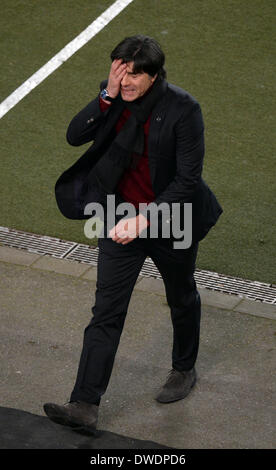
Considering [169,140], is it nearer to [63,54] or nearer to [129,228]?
[129,228]

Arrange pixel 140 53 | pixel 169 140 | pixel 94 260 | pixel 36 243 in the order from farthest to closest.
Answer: pixel 36 243 < pixel 94 260 < pixel 169 140 < pixel 140 53

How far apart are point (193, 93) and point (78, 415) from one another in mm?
4856

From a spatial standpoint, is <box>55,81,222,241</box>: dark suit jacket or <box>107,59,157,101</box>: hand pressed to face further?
<box>55,81,222,241</box>: dark suit jacket

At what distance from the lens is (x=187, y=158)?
5242 mm

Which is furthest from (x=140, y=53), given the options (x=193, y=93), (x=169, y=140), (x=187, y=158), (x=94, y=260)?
(x=193, y=93)

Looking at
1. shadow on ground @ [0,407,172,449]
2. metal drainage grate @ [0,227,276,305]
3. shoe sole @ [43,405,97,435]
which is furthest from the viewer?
metal drainage grate @ [0,227,276,305]

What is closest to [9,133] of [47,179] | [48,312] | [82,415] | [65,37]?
[47,179]

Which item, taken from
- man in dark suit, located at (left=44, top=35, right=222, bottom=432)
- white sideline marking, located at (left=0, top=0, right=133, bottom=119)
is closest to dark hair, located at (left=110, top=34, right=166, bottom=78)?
man in dark suit, located at (left=44, top=35, right=222, bottom=432)

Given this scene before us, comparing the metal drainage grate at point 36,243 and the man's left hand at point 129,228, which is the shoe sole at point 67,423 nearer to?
the man's left hand at point 129,228

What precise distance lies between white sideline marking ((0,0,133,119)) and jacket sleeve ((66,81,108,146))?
4259 millimetres

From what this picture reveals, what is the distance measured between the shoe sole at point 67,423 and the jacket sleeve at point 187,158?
128 centimetres

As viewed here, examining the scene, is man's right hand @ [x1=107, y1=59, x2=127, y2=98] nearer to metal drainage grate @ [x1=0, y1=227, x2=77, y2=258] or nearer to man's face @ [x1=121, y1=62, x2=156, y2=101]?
man's face @ [x1=121, y1=62, x2=156, y2=101]

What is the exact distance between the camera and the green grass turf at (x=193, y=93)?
7.86 meters

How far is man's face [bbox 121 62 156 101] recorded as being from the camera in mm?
5125
